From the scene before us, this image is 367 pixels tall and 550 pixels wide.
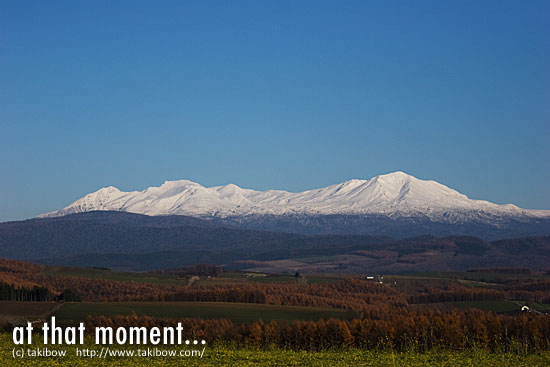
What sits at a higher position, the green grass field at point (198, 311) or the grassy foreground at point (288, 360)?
the grassy foreground at point (288, 360)

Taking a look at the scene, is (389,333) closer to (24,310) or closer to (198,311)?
(198,311)

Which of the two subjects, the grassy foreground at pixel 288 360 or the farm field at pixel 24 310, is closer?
the grassy foreground at pixel 288 360

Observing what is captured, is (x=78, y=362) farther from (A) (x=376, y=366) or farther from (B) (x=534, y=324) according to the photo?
(B) (x=534, y=324)

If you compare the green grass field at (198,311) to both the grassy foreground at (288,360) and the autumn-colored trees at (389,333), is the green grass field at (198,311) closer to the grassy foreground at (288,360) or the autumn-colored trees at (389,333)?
the autumn-colored trees at (389,333)

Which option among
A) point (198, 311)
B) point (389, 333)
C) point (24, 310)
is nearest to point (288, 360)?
point (389, 333)

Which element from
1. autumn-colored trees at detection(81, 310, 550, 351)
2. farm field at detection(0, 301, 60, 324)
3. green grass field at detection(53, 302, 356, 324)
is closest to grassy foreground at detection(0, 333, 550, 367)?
autumn-colored trees at detection(81, 310, 550, 351)

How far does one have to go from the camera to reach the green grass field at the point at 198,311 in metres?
132

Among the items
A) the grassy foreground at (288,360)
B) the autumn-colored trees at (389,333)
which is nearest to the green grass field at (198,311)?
the autumn-colored trees at (389,333)

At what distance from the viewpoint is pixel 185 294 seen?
605ft

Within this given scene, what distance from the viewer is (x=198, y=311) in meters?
144

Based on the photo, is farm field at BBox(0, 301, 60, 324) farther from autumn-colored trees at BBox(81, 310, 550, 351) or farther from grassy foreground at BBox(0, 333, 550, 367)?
grassy foreground at BBox(0, 333, 550, 367)

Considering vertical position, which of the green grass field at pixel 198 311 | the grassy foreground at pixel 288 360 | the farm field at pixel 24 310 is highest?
the grassy foreground at pixel 288 360

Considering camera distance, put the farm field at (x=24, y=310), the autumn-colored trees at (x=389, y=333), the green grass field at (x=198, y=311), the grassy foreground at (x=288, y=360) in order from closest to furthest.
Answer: the grassy foreground at (x=288, y=360) → the autumn-colored trees at (x=389, y=333) → the farm field at (x=24, y=310) → the green grass field at (x=198, y=311)

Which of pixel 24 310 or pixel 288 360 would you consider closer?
pixel 288 360
